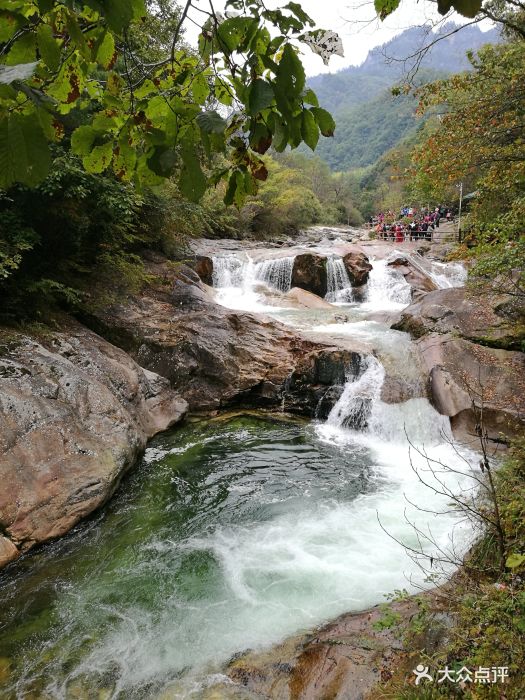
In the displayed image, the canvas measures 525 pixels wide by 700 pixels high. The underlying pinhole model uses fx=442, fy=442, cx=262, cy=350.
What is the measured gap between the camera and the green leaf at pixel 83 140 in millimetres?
1293

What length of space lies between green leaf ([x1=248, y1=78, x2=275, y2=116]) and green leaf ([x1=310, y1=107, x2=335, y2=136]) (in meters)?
0.24

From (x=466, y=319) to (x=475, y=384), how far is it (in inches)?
94.4

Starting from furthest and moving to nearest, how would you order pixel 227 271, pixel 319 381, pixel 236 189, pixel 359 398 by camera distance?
1. pixel 227 271
2. pixel 319 381
3. pixel 359 398
4. pixel 236 189

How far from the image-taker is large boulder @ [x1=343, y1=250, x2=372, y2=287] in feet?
55.9

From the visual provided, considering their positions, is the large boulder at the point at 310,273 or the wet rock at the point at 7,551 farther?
the large boulder at the point at 310,273

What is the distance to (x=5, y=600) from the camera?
4.10 m

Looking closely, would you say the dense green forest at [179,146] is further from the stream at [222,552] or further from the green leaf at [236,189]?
the stream at [222,552]

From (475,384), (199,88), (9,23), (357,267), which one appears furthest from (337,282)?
(9,23)

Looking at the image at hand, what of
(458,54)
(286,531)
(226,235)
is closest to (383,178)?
(226,235)

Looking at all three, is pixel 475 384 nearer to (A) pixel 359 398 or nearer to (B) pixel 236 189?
(A) pixel 359 398

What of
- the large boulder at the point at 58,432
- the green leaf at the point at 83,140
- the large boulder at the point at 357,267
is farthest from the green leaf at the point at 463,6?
the large boulder at the point at 357,267

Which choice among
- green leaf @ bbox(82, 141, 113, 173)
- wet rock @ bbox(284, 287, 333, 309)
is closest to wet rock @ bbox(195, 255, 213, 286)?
wet rock @ bbox(284, 287, 333, 309)

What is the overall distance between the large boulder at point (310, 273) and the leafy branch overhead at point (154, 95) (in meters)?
15.7

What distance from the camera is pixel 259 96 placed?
1.05m
